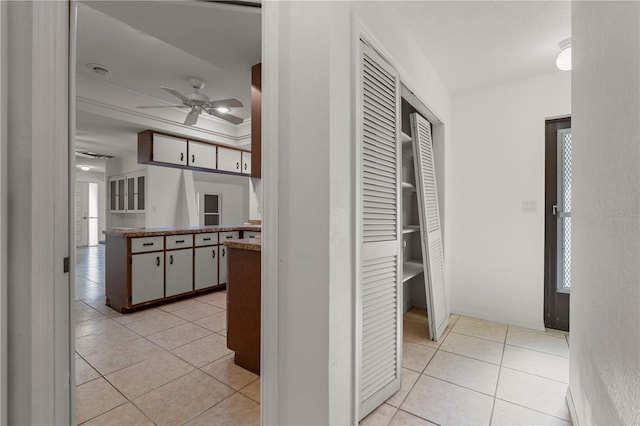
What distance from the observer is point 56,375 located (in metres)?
1.15

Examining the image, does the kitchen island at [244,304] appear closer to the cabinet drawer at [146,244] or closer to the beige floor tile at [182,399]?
the beige floor tile at [182,399]

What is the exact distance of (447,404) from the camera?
1.70m

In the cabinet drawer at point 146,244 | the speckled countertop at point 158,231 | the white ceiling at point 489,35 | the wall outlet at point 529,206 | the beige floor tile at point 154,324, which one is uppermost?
the white ceiling at point 489,35

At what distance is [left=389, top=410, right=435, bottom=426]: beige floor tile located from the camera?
1549 mm

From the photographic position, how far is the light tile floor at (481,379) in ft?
5.28

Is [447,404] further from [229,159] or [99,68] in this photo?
[229,159]

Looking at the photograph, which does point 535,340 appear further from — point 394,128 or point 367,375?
point 394,128

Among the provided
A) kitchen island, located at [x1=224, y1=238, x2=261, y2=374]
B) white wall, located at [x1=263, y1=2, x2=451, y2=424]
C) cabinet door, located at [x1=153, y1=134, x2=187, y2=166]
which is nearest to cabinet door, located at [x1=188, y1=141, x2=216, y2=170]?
cabinet door, located at [x1=153, y1=134, x2=187, y2=166]

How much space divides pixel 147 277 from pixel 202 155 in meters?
2.18

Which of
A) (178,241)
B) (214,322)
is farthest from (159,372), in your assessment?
(178,241)

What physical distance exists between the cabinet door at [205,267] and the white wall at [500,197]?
297 centimetres

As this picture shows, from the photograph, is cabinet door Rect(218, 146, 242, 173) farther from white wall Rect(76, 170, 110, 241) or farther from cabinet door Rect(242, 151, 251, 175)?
white wall Rect(76, 170, 110, 241)

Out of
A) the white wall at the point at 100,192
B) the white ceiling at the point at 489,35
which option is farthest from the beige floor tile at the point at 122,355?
the white wall at the point at 100,192

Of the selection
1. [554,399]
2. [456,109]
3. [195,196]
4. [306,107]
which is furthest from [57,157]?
[195,196]
